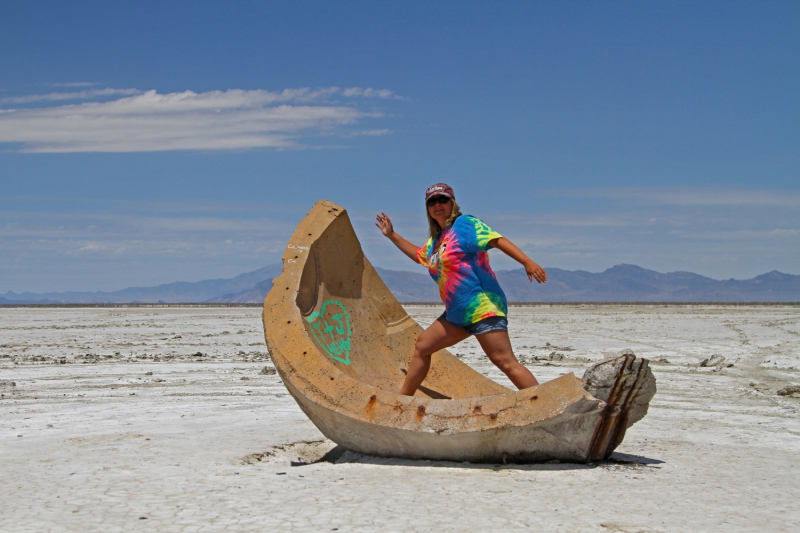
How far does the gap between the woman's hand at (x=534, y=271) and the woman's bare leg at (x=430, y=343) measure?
2.39 ft

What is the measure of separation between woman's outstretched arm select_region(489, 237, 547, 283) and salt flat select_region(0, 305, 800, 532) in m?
1.12

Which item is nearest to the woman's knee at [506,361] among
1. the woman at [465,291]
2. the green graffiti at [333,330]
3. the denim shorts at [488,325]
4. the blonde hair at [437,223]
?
the woman at [465,291]

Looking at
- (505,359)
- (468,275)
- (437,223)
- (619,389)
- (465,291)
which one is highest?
(437,223)

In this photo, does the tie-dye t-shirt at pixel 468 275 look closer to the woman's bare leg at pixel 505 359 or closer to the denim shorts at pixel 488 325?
the denim shorts at pixel 488 325

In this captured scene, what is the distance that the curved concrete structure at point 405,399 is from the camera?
404cm

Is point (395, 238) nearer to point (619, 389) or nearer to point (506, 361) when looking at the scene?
point (506, 361)

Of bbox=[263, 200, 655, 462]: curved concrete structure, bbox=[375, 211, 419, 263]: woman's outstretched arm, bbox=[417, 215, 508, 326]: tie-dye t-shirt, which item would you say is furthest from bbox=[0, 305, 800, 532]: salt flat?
bbox=[375, 211, 419, 263]: woman's outstretched arm

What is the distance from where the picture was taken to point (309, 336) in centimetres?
494

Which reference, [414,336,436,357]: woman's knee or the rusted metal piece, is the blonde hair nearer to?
[414,336,436,357]: woman's knee

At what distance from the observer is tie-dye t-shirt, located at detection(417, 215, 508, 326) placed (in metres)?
4.52

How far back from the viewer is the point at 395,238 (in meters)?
5.39

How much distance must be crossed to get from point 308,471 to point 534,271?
5.80ft

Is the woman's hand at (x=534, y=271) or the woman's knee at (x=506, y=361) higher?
the woman's hand at (x=534, y=271)

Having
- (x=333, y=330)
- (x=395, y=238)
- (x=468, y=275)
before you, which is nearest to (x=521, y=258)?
(x=468, y=275)
